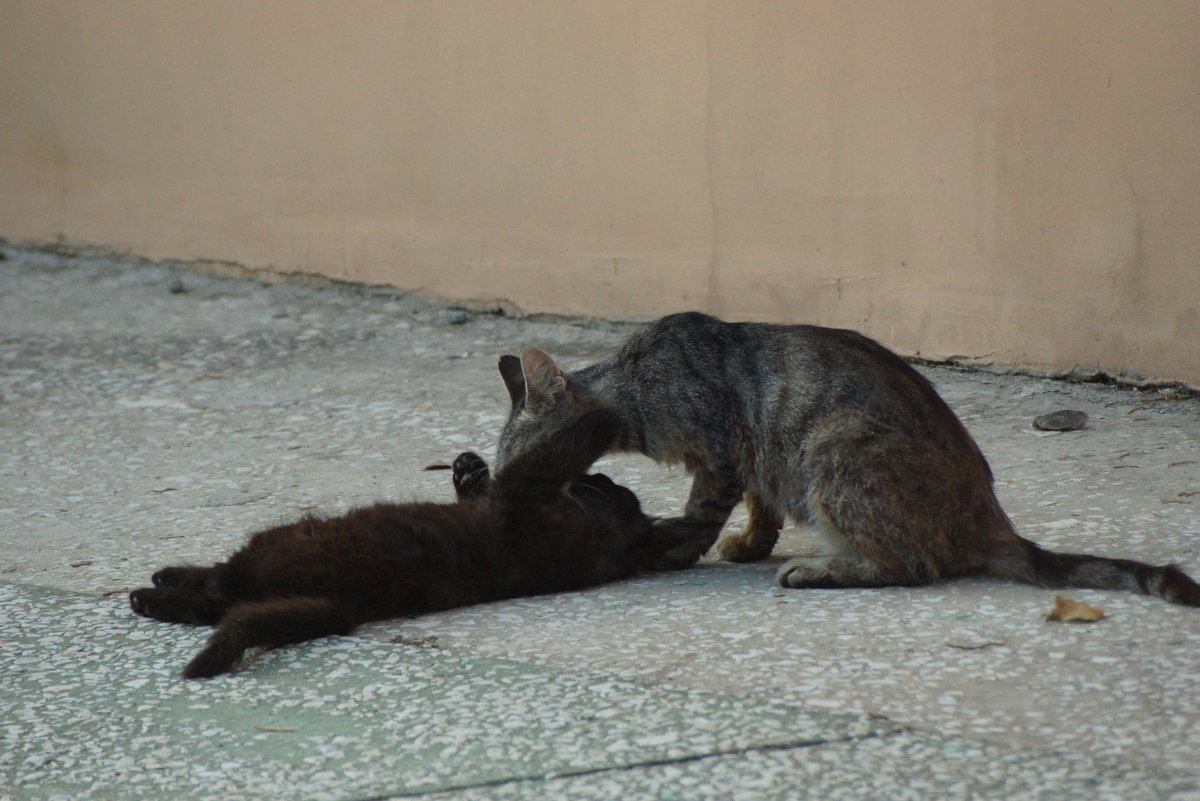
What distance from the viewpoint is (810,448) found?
13.7 ft

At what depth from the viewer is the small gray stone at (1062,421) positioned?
582 centimetres

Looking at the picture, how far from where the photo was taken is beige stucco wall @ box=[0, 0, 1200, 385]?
6160 millimetres

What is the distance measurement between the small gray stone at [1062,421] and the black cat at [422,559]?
2280mm

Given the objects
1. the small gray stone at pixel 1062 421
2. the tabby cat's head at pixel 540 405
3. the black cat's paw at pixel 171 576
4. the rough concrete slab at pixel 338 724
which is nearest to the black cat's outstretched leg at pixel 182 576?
the black cat's paw at pixel 171 576

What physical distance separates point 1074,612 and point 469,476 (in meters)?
2.05

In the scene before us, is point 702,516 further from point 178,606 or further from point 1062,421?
point 1062,421

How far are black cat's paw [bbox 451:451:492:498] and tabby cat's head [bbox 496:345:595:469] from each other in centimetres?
8

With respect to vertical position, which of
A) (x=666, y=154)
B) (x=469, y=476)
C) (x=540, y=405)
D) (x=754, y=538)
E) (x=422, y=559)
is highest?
(x=666, y=154)

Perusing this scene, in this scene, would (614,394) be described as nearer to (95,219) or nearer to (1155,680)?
(1155,680)

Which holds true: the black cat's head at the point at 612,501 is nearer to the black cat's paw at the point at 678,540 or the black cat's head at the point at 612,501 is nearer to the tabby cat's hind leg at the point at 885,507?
the black cat's paw at the point at 678,540

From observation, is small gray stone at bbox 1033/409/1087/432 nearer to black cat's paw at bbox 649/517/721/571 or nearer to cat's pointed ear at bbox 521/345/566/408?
black cat's paw at bbox 649/517/721/571

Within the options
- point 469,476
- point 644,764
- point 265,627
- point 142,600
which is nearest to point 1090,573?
point 644,764

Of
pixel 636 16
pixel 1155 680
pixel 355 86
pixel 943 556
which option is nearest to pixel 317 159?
pixel 355 86

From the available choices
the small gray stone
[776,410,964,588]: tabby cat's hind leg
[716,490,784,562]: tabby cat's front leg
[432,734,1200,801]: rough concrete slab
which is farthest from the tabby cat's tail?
the small gray stone
